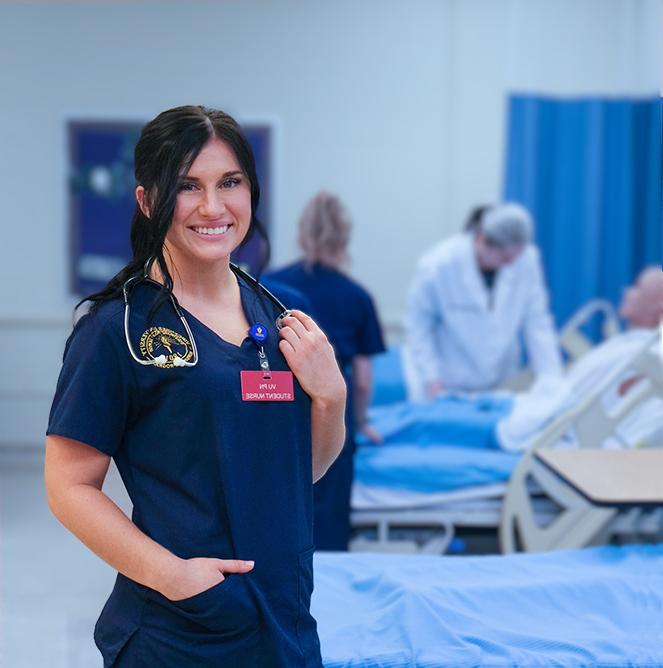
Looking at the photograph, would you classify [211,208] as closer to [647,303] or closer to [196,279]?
[196,279]

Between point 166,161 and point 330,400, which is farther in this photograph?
point 330,400

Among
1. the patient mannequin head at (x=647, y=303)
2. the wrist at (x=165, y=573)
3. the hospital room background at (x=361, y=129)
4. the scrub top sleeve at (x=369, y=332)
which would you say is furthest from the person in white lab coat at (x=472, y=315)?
the wrist at (x=165, y=573)

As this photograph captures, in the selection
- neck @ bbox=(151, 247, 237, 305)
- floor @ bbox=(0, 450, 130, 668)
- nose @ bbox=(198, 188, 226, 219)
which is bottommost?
floor @ bbox=(0, 450, 130, 668)

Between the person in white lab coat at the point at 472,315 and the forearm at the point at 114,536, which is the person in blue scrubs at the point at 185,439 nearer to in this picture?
the forearm at the point at 114,536

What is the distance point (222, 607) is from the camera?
1.14m

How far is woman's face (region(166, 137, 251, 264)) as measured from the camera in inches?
45.4

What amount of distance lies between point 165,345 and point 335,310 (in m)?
2.00

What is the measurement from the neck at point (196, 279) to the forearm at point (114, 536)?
0.27 meters

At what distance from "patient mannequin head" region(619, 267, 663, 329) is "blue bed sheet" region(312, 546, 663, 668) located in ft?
5.58

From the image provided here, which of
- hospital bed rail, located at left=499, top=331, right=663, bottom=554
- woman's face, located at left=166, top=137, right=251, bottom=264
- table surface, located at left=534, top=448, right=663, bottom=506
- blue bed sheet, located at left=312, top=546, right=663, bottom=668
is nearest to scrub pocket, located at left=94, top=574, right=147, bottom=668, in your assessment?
woman's face, located at left=166, top=137, right=251, bottom=264

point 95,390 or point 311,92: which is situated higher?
point 311,92

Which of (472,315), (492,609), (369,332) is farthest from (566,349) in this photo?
(492,609)

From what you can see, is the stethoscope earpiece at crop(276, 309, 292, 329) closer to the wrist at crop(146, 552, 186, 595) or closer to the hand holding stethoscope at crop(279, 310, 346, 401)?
the hand holding stethoscope at crop(279, 310, 346, 401)

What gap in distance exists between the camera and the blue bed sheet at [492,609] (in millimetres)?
1767
